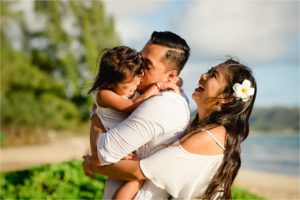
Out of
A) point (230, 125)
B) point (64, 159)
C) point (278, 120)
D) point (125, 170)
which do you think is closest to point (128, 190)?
point (125, 170)

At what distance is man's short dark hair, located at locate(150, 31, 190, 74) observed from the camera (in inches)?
134

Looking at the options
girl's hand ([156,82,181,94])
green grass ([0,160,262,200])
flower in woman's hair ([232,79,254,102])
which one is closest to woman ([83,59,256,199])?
flower in woman's hair ([232,79,254,102])

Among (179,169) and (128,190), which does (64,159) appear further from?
(179,169)

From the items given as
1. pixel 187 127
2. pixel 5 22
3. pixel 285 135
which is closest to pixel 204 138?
pixel 187 127

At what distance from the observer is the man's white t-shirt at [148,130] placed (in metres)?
3.15

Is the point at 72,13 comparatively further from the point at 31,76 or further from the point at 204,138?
the point at 204,138

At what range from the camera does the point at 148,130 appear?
10.4 ft

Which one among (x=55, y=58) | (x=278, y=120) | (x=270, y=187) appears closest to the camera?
(x=270, y=187)

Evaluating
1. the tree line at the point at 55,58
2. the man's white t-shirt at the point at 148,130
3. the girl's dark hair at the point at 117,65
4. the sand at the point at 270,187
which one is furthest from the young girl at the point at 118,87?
the tree line at the point at 55,58

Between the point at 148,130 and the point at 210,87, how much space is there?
0.45m

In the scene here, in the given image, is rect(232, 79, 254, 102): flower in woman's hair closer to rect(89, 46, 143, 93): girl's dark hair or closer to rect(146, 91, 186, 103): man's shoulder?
rect(146, 91, 186, 103): man's shoulder

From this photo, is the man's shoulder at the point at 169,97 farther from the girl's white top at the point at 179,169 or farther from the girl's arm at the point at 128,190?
the girl's arm at the point at 128,190

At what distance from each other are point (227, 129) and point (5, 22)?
117 ft

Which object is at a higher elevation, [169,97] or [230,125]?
[169,97]
